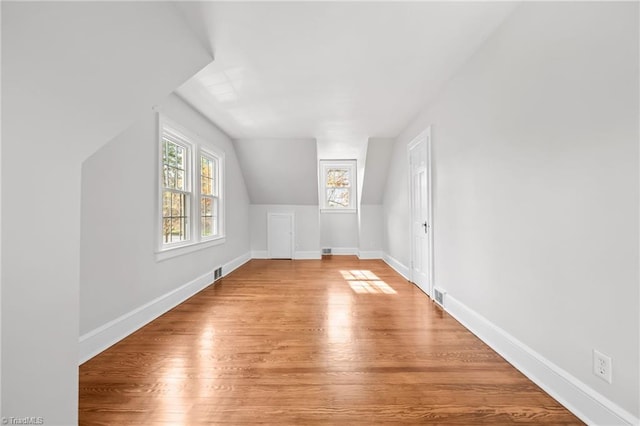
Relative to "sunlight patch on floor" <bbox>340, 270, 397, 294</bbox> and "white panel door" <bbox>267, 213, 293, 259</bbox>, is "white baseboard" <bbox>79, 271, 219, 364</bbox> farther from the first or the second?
"white panel door" <bbox>267, 213, 293, 259</bbox>

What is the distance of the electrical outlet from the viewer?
1.32 m

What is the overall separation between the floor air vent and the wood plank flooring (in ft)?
0.41

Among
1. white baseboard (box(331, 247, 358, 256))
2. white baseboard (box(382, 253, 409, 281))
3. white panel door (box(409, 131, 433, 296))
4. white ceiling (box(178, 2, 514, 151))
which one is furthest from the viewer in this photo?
white baseboard (box(331, 247, 358, 256))

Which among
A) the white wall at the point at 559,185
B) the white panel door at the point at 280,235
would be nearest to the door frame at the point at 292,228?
the white panel door at the point at 280,235

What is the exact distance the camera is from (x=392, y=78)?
289cm

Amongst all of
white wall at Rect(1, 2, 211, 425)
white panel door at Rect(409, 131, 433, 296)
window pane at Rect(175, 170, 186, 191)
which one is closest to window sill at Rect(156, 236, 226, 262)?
window pane at Rect(175, 170, 186, 191)

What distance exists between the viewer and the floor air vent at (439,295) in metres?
3.12

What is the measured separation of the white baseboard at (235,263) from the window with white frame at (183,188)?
2.08 ft

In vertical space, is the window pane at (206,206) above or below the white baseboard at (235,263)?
above

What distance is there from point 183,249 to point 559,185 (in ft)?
11.5

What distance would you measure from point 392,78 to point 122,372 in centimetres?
330

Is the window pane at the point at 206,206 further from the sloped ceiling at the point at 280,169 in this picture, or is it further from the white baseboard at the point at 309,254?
the white baseboard at the point at 309,254

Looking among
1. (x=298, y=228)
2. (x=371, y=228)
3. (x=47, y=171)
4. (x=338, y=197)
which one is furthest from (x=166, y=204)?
(x=338, y=197)

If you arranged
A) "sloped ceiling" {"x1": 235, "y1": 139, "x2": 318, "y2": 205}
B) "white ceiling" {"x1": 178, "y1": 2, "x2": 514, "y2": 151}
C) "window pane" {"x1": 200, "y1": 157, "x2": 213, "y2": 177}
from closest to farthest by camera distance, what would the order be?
"white ceiling" {"x1": 178, "y1": 2, "x2": 514, "y2": 151}, "window pane" {"x1": 200, "y1": 157, "x2": 213, "y2": 177}, "sloped ceiling" {"x1": 235, "y1": 139, "x2": 318, "y2": 205}
